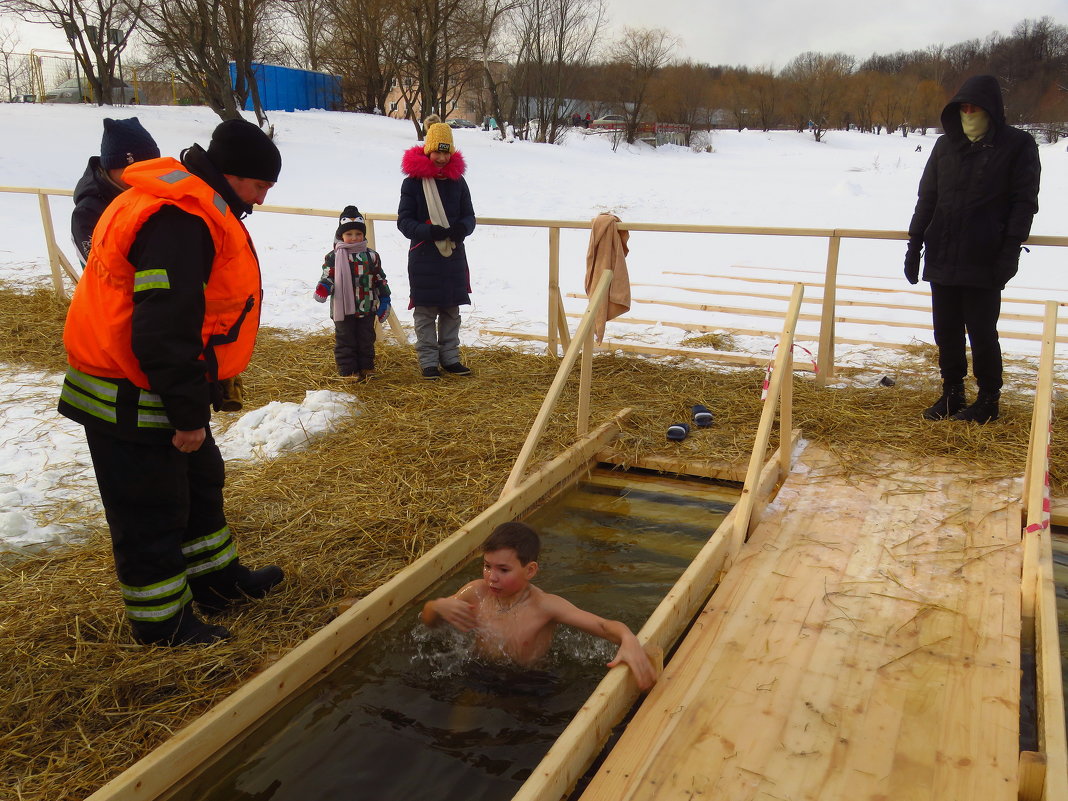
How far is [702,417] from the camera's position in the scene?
5805mm

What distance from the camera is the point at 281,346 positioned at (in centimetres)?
775

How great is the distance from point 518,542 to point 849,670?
129 centimetres

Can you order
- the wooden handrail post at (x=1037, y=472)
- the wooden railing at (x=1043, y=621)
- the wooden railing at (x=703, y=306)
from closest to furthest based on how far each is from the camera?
1. the wooden railing at (x=1043, y=621)
2. the wooden handrail post at (x=1037, y=472)
3. the wooden railing at (x=703, y=306)

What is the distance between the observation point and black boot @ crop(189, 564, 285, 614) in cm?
337

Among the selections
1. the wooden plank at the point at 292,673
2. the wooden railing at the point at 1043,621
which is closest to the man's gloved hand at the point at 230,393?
the wooden plank at the point at 292,673

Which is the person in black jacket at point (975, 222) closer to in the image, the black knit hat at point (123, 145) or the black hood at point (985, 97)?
the black hood at point (985, 97)

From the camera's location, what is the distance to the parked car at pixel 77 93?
30.5 meters

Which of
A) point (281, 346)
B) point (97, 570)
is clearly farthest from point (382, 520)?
point (281, 346)

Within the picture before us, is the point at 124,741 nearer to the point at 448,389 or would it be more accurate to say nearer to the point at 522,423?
the point at 522,423

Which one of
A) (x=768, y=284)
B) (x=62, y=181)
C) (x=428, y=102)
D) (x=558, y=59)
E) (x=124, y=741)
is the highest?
(x=558, y=59)

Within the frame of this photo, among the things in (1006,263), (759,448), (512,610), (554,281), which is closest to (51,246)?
(554,281)

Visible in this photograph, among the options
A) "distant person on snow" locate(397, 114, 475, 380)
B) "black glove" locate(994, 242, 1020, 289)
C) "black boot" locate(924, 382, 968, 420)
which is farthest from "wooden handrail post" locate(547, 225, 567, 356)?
"black glove" locate(994, 242, 1020, 289)

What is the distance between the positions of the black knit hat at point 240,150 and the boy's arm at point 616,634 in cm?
183

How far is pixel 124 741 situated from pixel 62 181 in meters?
17.2
